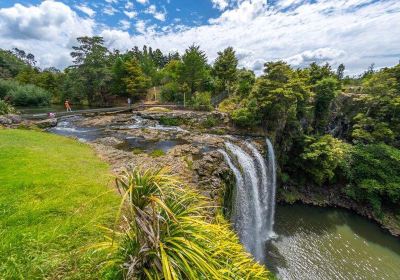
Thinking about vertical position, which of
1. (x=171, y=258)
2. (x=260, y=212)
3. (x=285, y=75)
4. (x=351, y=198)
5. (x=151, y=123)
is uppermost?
(x=285, y=75)

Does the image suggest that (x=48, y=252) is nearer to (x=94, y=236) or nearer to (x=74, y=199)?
(x=94, y=236)

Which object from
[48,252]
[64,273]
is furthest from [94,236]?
[64,273]

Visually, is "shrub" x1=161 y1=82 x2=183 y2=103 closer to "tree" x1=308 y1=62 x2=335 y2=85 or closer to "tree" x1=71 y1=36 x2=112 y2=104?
"tree" x1=71 y1=36 x2=112 y2=104

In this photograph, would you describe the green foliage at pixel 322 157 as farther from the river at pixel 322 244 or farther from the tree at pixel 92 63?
the tree at pixel 92 63

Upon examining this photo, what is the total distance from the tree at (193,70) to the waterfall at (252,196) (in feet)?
60.5

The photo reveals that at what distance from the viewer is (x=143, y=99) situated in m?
35.4

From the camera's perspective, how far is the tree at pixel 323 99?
67.4ft

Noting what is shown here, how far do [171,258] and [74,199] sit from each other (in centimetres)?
430

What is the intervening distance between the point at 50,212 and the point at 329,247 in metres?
13.0

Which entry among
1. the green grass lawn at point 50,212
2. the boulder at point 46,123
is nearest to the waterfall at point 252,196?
the green grass lawn at point 50,212

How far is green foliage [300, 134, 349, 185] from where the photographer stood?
50.7 feet

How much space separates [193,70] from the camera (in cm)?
2912

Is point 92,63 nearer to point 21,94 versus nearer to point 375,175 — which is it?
point 21,94

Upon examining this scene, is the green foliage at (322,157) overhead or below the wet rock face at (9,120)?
below
